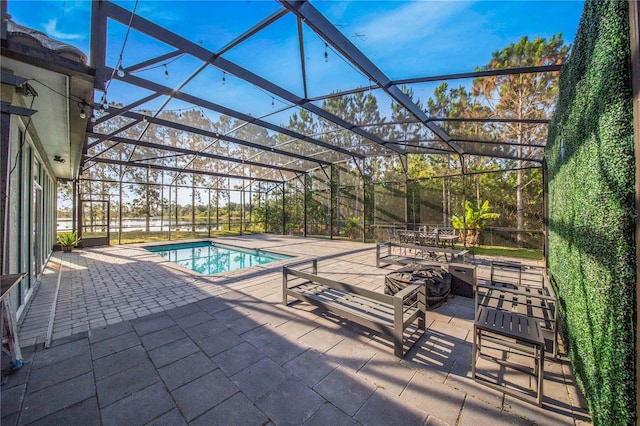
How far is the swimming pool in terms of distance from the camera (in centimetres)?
805

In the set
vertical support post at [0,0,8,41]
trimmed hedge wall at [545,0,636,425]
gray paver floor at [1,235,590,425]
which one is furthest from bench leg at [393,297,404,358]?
vertical support post at [0,0,8,41]

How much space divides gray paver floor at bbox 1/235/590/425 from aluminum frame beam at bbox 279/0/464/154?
3755mm

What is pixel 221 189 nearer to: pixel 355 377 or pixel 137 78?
pixel 137 78

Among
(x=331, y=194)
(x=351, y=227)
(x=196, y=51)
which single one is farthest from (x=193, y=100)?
(x=351, y=227)

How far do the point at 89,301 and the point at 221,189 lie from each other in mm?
10836

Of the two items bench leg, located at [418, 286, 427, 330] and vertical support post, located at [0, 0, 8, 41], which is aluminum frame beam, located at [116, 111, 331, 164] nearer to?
vertical support post, located at [0, 0, 8, 41]

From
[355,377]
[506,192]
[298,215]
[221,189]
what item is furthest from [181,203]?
[506,192]

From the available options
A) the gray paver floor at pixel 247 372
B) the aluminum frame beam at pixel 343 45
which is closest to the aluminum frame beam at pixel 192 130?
the gray paver floor at pixel 247 372

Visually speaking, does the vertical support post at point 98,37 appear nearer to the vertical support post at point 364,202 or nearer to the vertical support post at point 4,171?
the vertical support post at point 4,171

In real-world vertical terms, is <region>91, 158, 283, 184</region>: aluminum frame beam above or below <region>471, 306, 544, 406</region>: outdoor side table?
above

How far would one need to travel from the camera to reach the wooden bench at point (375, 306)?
241cm

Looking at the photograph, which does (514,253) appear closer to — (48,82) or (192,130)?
(192,130)

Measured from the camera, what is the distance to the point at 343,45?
344 centimetres

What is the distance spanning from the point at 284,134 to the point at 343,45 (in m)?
4.25
